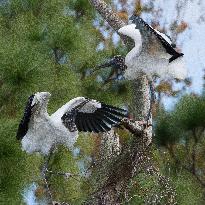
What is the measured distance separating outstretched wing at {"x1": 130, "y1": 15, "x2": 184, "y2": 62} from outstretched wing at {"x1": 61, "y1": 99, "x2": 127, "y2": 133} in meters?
0.27

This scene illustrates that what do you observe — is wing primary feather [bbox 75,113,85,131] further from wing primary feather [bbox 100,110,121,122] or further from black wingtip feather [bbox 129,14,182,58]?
black wingtip feather [bbox 129,14,182,58]

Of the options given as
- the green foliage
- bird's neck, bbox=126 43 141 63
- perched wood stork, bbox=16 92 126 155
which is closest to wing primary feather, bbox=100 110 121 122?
perched wood stork, bbox=16 92 126 155

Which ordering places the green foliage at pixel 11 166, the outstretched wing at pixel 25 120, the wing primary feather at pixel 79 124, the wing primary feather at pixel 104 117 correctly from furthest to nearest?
the green foliage at pixel 11 166, the wing primary feather at pixel 79 124, the wing primary feather at pixel 104 117, the outstretched wing at pixel 25 120

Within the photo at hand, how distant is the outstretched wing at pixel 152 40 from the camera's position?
7.68 feet

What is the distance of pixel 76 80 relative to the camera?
3.40 m

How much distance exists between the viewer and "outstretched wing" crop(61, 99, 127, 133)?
2.37 meters

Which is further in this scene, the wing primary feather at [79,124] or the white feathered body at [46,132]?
the wing primary feather at [79,124]

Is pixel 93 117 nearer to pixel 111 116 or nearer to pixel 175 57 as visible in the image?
pixel 111 116

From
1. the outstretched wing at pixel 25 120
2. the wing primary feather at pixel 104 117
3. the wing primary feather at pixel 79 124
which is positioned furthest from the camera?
the wing primary feather at pixel 79 124

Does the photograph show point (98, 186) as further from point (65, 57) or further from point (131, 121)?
point (65, 57)

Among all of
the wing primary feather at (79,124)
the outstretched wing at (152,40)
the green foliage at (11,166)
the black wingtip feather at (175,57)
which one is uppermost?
the outstretched wing at (152,40)

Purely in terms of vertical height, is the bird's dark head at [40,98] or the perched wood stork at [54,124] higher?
the bird's dark head at [40,98]

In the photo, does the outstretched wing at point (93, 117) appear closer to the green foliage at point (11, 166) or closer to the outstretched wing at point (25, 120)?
the outstretched wing at point (25, 120)

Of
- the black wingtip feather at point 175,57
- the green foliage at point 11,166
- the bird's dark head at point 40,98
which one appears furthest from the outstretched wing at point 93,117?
the green foliage at point 11,166
